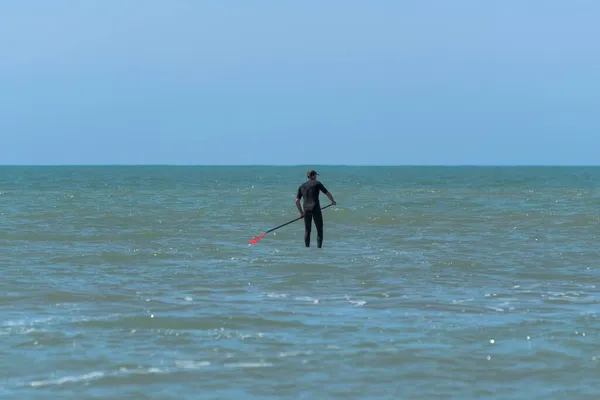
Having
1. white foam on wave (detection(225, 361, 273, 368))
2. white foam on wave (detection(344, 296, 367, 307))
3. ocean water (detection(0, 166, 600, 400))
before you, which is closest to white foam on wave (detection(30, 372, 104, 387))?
ocean water (detection(0, 166, 600, 400))

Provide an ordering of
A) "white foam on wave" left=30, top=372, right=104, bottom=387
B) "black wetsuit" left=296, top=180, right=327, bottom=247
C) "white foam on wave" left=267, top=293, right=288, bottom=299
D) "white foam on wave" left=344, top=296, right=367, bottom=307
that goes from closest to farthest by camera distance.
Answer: "white foam on wave" left=30, top=372, right=104, bottom=387 < "white foam on wave" left=344, top=296, right=367, bottom=307 < "white foam on wave" left=267, top=293, right=288, bottom=299 < "black wetsuit" left=296, top=180, right=327, bottom=247

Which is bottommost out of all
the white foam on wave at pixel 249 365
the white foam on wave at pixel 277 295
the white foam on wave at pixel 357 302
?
the white foam on wave at pixel 249 365

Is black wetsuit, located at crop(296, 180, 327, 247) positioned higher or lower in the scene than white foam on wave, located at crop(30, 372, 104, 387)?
higher

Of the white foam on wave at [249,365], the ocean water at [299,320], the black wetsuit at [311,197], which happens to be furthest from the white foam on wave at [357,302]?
the black wetsuit at [311,197]

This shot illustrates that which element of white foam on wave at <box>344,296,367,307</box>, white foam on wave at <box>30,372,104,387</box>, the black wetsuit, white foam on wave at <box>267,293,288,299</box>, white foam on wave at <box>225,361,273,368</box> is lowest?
white foam on wave at <box>30,372,104,387</box>

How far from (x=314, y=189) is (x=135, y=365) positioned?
10.3 m

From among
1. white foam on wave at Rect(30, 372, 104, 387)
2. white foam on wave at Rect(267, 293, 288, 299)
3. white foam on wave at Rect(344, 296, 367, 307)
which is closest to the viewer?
white foam on wave at Rect(30, 372, 104, 387)

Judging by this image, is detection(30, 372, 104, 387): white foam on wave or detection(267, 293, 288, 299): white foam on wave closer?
detection(30, 372, 104, 387): white foam on wave

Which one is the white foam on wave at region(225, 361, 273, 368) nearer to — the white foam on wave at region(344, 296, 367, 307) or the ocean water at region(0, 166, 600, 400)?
the ocean water at region(0, 166, 600, 400)

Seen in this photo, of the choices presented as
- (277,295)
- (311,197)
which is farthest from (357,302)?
(311,197)

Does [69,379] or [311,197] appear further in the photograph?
[311,197]

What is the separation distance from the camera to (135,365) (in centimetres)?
769

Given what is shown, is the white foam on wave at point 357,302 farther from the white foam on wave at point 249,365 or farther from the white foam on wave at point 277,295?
the white foam on wave at point 249,365

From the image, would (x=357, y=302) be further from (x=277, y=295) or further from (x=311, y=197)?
(x=311, y=197)
